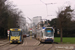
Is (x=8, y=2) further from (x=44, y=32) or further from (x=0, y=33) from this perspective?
(x=44, y=32)

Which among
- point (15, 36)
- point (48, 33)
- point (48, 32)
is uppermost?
point (48, 32)

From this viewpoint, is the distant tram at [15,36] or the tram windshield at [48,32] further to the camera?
Answer: the tram windshield at [48,32]

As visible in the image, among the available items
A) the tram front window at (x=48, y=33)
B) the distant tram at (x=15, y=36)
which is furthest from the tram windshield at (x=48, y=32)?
the distant tram at (x=15, y=36)

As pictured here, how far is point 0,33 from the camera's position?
47.8m

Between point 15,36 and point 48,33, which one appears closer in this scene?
point 15,36

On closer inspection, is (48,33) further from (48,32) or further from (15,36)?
(15,36)

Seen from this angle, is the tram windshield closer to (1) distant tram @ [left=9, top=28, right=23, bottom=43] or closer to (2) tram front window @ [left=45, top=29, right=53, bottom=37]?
(2) tram front window @ [left=45, top=29, right=53, bottom=37]

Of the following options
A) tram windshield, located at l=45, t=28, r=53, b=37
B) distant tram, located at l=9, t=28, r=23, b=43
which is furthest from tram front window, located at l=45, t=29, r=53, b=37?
distant tram, located at l=9, t=28, r=23, b=43

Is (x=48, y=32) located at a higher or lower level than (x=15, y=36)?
higher

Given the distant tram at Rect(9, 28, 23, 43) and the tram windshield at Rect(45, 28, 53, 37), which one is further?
the tram windshield at Rect(45, 28, 53, 37)

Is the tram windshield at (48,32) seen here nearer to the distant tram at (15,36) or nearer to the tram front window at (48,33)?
the tram front window at (48,33)

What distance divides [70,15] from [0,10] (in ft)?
69.0

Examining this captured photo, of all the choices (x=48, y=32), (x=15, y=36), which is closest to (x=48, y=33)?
(x=48, y=32)

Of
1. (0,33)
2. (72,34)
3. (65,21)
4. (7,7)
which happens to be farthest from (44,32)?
(72,34)
